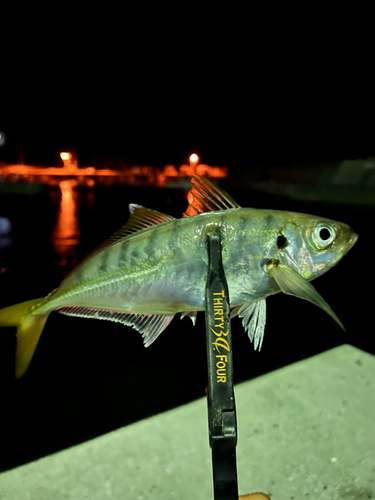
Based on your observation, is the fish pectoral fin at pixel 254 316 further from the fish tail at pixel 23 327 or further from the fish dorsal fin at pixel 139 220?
the fish tail at pixel 23 327

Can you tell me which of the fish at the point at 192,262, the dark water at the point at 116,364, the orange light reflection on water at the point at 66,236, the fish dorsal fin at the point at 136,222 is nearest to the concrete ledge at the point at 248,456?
the dark water at the point at 116,364

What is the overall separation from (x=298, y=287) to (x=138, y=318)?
0.56 m

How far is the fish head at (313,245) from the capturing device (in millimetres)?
1174

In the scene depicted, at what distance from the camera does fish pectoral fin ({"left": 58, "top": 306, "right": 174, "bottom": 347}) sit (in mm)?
1318

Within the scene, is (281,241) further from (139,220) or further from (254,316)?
(139,220)

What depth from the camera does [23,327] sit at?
124 cm

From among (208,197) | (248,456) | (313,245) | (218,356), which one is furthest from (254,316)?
(248,456)

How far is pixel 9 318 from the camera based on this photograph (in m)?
1.22

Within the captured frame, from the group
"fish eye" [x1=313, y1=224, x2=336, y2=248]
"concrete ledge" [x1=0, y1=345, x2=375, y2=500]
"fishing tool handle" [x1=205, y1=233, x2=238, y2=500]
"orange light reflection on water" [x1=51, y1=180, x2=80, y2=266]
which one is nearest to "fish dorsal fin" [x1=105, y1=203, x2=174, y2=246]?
"fishing tool handle" [x1=205, y1=233, x2=238, y2=500]

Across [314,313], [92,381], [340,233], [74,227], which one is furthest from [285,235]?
[74,227]

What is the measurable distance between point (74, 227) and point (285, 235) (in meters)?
12.8

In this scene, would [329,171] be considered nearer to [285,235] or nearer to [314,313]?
[314,313]

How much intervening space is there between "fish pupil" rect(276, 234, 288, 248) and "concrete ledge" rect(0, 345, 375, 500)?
1.55 metres

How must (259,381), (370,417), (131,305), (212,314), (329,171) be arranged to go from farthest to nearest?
(329,171)
(259,381)
(370,417)
(131,305)
(212,314)
